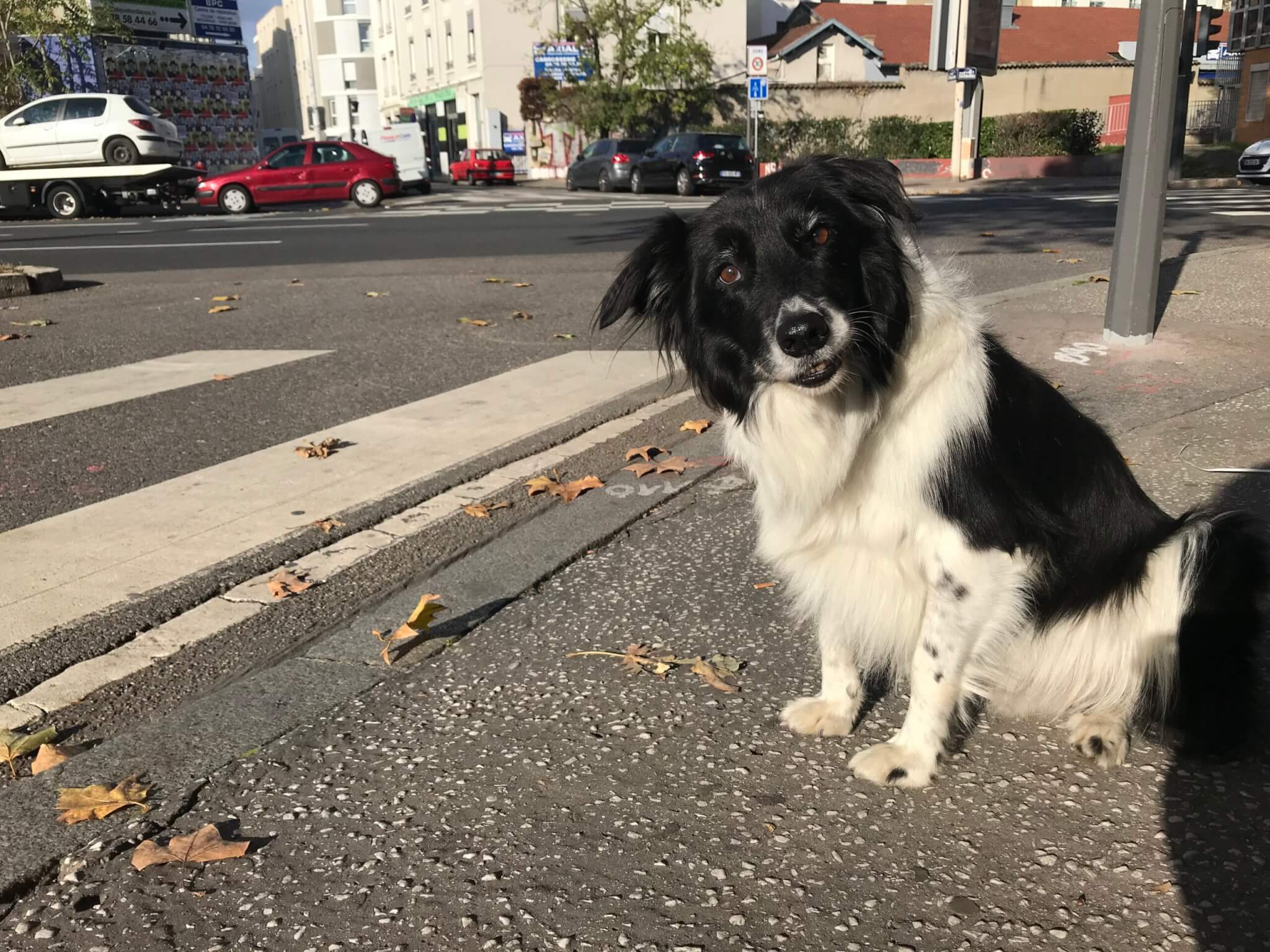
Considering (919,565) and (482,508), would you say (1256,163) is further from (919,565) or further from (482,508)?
(919,565)

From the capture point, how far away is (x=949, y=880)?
2195 millimetres

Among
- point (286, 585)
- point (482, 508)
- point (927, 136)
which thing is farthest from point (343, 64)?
point (286, 585)

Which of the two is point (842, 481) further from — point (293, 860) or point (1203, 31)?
point (1203, 31)

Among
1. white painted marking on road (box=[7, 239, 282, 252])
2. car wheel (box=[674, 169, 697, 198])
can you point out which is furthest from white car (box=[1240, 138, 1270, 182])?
white painted marking on road (box=[7, 239, 282, 252])

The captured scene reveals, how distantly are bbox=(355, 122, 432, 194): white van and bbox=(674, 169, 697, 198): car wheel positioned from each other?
27.2 ft

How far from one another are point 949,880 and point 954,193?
26.1 meters

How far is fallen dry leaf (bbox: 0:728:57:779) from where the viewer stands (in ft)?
8.66

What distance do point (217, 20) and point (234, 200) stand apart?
31920 millimetres

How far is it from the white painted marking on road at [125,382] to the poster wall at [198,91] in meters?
42.6

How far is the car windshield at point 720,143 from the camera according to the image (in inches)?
1059

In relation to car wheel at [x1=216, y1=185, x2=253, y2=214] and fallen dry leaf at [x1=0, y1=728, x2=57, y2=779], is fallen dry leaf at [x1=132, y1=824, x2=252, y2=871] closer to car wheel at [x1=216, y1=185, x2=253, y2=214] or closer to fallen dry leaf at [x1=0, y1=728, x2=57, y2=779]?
fallen dry leaf at [x1=0, y1=728, x2=57, y2=779]

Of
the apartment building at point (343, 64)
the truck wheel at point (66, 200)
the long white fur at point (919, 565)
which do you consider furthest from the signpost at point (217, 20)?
the long white fur at point (919, 565)

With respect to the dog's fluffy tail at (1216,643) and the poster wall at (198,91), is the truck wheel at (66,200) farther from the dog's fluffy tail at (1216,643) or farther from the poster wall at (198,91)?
the dog's fluffy tail at (1216,643)

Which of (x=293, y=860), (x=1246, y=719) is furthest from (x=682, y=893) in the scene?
(x=1246, y=719)
